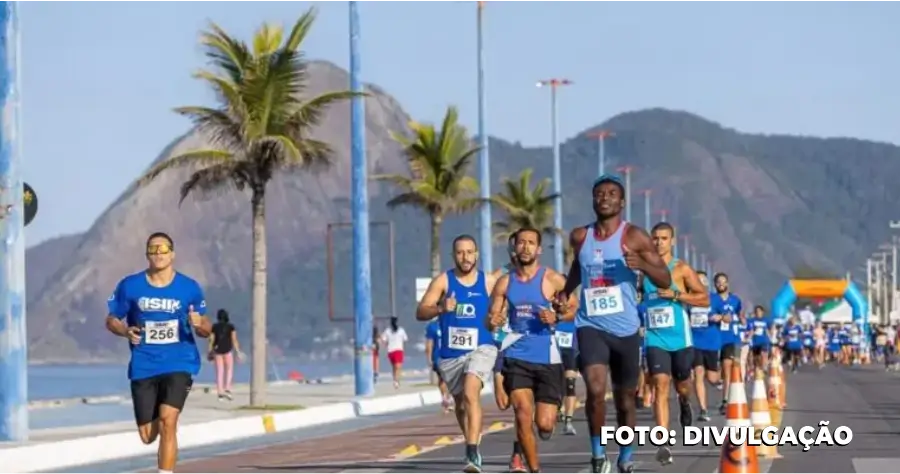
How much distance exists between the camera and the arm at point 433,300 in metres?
17.2

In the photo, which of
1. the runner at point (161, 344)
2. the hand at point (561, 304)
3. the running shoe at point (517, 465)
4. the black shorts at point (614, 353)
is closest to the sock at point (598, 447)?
the black shorts at point (614, 353)

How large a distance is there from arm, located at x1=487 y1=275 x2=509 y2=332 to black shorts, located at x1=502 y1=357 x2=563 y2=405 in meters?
0.31

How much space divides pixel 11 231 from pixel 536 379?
11818 mm

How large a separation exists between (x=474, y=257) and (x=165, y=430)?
9.67 ft

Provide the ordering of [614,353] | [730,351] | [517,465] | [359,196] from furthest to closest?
[359,196], [730,351], [517,465], [614,353]

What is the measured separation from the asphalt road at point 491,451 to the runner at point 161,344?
3463 mm

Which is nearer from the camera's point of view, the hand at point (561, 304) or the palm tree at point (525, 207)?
the hand at point (561, 304)

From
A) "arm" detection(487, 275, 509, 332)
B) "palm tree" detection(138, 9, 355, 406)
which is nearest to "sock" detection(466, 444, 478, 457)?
"arm" detection(487, 275, 509, 332)

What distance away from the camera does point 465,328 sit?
17188 mm

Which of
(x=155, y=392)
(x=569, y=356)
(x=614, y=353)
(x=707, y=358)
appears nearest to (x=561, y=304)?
(x=614, y=353)

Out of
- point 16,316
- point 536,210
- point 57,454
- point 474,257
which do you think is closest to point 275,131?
point 16,316

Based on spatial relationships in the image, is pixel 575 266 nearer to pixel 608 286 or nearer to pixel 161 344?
pixel 608 286

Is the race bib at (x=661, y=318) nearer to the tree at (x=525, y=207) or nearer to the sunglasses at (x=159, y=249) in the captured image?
the sunglasses at (x=159, y=249)

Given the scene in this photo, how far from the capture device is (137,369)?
16.1 metres
